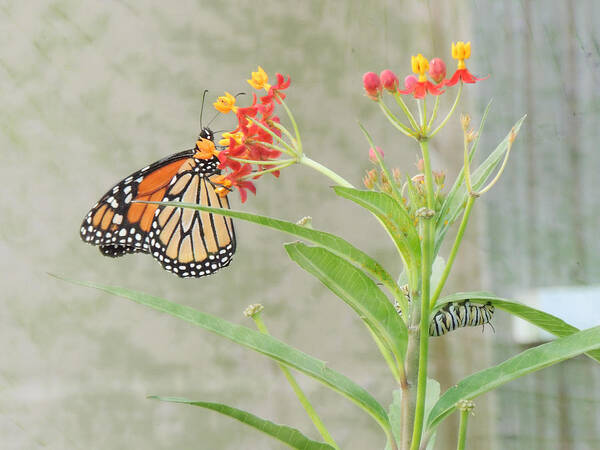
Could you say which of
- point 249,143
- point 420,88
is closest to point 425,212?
point 420,88

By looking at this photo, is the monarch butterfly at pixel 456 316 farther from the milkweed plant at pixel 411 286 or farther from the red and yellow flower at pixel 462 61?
the red and yellow flower at pixel 462 61

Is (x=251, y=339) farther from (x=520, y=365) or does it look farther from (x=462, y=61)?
(x=462, y=61)

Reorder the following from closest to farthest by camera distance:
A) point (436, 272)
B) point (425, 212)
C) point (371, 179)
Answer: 1. point (425, 212)
2. point (371, 179)
3. point (436, 272)

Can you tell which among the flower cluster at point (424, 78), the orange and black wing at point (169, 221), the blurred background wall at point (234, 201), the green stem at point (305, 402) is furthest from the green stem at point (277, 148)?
the blurred background wall at point (234, 201)

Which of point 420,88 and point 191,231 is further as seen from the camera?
point 191,231

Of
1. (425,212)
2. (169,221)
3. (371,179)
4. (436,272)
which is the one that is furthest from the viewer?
(169,221)

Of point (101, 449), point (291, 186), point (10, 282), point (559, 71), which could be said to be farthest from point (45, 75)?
point (559, 71)

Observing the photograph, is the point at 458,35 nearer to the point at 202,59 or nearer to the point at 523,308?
the point at 202,59
